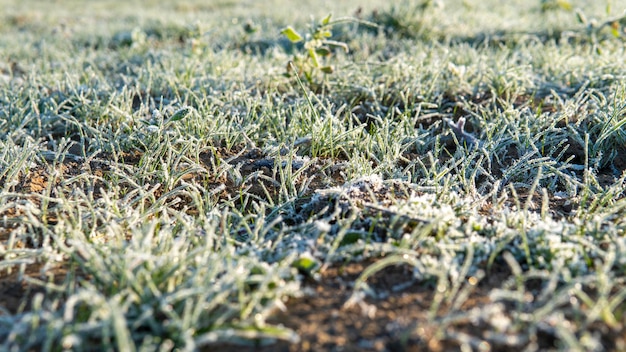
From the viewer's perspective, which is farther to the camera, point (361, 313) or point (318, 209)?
point (318, 209)

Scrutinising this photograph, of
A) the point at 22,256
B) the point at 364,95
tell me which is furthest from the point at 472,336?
the point at 364,95

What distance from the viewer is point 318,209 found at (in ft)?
6.40

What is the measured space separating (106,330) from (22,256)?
0.66 meters

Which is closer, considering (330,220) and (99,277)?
(99,277)

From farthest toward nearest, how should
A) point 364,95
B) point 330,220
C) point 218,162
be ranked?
point 364,95 < point 218,162 < point 330,220

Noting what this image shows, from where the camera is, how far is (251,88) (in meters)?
3.00

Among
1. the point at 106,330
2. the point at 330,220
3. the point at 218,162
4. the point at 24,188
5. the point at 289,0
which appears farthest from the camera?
the point at 289,0

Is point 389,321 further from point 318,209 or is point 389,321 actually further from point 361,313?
point 318,209

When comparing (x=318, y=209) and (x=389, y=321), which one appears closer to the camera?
(x=389, y=321)

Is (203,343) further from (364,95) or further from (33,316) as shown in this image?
(364,95)

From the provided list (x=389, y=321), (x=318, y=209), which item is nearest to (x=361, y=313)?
(x=389, y=321)

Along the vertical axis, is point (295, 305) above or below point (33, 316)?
below

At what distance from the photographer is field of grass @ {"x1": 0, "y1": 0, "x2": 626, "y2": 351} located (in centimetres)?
129

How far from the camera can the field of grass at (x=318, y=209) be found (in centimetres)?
129
